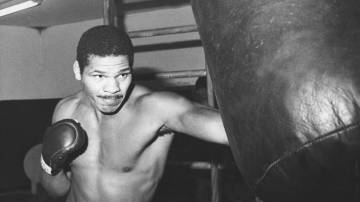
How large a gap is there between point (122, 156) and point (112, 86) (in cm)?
43

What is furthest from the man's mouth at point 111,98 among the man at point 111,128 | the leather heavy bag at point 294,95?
the leather heavy bag at point 294,95

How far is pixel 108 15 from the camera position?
7.34 feet

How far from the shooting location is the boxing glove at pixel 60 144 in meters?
1.84

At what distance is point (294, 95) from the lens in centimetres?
78

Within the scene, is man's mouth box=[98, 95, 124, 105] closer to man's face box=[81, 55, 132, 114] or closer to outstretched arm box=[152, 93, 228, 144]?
man's face box=[81, 55, 132, 114]

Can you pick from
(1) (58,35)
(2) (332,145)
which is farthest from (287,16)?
(1) (58,35)

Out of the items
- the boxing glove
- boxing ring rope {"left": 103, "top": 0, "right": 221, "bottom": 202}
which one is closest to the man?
the boxing glove

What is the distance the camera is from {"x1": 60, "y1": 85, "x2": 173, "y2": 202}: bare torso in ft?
6.36

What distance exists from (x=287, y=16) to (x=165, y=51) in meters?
4.06

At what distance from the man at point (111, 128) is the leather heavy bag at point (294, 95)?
0.61m

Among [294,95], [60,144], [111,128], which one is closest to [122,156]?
[111,128]

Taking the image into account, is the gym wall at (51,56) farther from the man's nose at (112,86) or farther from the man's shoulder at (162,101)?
the man's nose at (112,86)

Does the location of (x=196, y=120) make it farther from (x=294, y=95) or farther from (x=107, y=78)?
(x=294, y=95)

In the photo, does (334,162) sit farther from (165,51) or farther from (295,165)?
(165,51)
